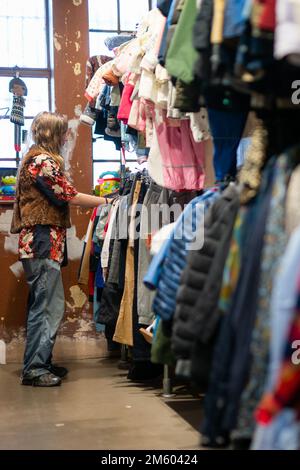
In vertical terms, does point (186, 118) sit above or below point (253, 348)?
above

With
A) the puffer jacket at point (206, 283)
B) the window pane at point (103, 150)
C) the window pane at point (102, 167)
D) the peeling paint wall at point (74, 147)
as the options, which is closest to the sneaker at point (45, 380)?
the peeling paint wall at point (74, 147)

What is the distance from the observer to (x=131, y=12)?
6008 mm

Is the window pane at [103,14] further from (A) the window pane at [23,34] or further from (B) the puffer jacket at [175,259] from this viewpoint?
(B) the puffer jacket at [175,259]

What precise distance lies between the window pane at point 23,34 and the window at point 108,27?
0.41 meters

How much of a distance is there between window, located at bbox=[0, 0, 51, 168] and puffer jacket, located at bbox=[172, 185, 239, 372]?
3903 mm

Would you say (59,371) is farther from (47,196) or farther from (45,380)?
(47,196)

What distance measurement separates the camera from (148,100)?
3707mm

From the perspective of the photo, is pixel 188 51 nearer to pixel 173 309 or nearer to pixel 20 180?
pixel 173 309

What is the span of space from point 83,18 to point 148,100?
2.24 m

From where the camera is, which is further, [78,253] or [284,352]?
[78,253]

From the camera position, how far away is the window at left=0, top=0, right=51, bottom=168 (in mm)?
5828

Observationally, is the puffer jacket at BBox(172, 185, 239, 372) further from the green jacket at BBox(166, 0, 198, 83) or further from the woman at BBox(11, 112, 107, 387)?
the woman at BBox(11, 112, 107, 387)

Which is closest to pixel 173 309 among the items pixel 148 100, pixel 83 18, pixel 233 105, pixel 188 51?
pixel 233 105

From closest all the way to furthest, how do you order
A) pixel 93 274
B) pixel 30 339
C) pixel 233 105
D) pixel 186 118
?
pixel 233 105 < pixel 186 118 < pixel 30 339 < pixel 93 274
